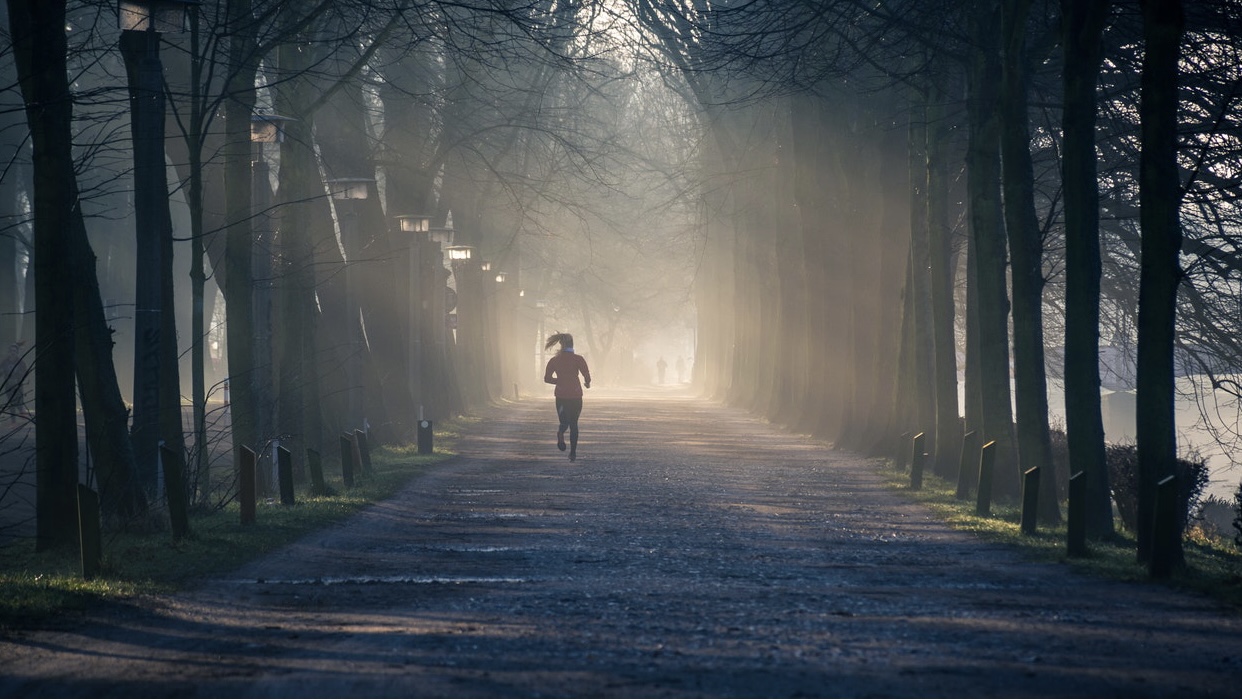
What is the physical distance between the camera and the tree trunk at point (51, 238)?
10.6 m

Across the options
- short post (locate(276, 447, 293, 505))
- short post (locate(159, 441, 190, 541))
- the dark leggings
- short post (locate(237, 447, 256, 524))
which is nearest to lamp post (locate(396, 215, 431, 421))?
the dark leggings

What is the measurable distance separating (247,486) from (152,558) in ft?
6.88

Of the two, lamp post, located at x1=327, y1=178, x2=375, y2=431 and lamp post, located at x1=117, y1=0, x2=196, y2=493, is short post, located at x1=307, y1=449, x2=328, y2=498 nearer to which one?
lamp post, located at x1=117, y1=0, x2=196, y2=493

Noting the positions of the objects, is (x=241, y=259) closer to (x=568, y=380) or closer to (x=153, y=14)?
(x=153, y=14)

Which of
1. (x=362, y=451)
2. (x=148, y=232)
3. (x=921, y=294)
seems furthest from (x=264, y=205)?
(x=921, y=294)

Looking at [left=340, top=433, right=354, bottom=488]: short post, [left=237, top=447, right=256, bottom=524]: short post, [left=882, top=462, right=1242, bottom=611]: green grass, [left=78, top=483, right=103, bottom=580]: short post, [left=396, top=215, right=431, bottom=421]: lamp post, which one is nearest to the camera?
[left=882, top=462, right=1242, bottom=611]: green grass

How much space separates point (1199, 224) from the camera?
19.8 metres

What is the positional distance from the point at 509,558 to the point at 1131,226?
14.7 m

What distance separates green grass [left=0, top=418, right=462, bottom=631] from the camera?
333 inches

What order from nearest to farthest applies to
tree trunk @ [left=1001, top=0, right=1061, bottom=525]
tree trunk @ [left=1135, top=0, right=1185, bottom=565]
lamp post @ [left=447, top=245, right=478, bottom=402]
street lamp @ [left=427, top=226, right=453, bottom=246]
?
tree trunk @ [left=1135, top=0, right=1185, bottom=565] → tree trunk @ [left=1001, top=0, right=1061, bottom=525] → street lamp @ [left=427, top=226, right=453, bottom=246] → lamp post @ [left=447, top=245, right=478, bottom=402]

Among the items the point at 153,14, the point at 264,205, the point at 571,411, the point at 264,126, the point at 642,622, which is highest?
the point at 153,14

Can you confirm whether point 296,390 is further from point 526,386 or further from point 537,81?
point 526,386

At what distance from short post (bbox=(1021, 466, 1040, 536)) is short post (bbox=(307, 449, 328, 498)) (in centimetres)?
773

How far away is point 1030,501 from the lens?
495 inches
